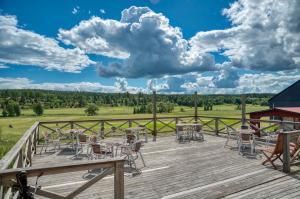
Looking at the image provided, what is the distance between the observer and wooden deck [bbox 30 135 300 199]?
404 centimetres

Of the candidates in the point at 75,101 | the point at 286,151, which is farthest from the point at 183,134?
the point at 75,101

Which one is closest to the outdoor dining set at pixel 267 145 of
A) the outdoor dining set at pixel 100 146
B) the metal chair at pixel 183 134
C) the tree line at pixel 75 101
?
the metal chair at pixel 183 134

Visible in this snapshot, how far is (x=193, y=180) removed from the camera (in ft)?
15.4

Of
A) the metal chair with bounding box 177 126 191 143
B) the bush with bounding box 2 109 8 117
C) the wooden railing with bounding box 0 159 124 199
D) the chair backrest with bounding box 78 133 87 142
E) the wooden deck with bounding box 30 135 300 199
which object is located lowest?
the bush with bounding box 2 109 8 117

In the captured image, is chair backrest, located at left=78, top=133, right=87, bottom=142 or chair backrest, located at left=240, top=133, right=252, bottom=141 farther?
chair backrest, located at left=240, top=133, right=252, bottom=141

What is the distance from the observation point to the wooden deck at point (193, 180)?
4.04 metres

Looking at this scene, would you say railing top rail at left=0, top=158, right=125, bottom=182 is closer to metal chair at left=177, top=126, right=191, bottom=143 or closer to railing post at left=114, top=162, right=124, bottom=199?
railing post at left=114, top=162, right=124, bottom=199

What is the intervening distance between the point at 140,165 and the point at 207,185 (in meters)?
1.88

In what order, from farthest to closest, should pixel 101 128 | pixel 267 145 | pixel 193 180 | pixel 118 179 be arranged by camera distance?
pixel 101 128
pixel 267 145
pixel 193 180
pixel 118 179

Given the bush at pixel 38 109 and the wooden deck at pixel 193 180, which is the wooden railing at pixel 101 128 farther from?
the bush at pixel 38 109

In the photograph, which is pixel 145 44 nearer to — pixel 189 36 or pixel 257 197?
pixel 189 36

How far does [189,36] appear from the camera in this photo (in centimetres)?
1453

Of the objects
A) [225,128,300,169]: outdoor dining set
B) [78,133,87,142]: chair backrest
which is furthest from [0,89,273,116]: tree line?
[78,133,87,142]: chair backrest

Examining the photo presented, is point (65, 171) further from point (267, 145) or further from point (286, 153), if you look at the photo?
point (267, 145)
